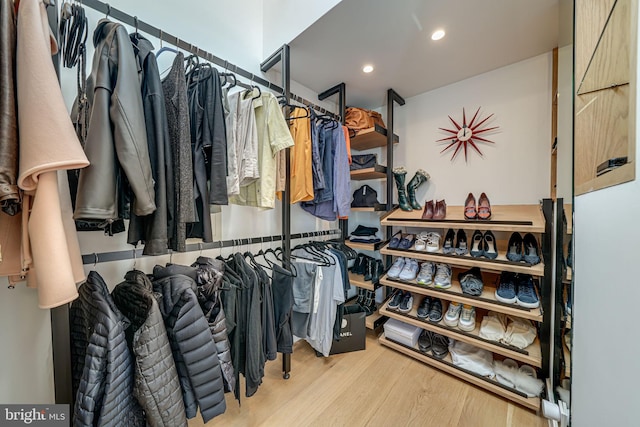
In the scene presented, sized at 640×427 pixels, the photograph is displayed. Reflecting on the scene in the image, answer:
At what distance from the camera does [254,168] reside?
113cm

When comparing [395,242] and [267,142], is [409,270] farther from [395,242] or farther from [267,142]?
[267,142]

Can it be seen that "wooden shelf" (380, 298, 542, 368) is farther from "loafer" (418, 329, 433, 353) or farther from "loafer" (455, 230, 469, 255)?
"loafer" (455, 230, 469, 255)

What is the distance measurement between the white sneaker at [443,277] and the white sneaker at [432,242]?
0.60 ft

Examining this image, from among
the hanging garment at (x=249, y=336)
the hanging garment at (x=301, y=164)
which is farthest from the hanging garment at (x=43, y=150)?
the hanging garment at (x=301, y=164)

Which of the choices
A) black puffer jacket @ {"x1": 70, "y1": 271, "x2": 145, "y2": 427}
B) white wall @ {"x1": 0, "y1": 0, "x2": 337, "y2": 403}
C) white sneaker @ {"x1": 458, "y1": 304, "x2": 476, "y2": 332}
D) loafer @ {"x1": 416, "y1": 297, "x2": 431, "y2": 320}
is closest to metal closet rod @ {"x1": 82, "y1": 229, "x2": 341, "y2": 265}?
white wall @ {"x1": 0, "y1": 0, "x2": 337, "y2": 403}

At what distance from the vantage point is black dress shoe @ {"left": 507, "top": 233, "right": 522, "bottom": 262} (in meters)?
1.34

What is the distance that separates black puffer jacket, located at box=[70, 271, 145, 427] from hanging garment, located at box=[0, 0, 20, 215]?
41 centimetres

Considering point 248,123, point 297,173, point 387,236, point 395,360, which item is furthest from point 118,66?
point 395,360

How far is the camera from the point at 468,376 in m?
1.44

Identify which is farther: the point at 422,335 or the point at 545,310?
the point at 422,335

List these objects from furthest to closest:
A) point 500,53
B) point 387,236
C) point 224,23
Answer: point 387,236, point 500,53, point 224,23

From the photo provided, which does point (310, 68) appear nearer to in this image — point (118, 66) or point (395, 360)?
point (118, 66)

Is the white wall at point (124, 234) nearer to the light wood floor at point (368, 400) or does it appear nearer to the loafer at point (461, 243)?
the light wood floor at point (368, 400)

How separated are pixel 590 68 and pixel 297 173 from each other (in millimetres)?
1322
